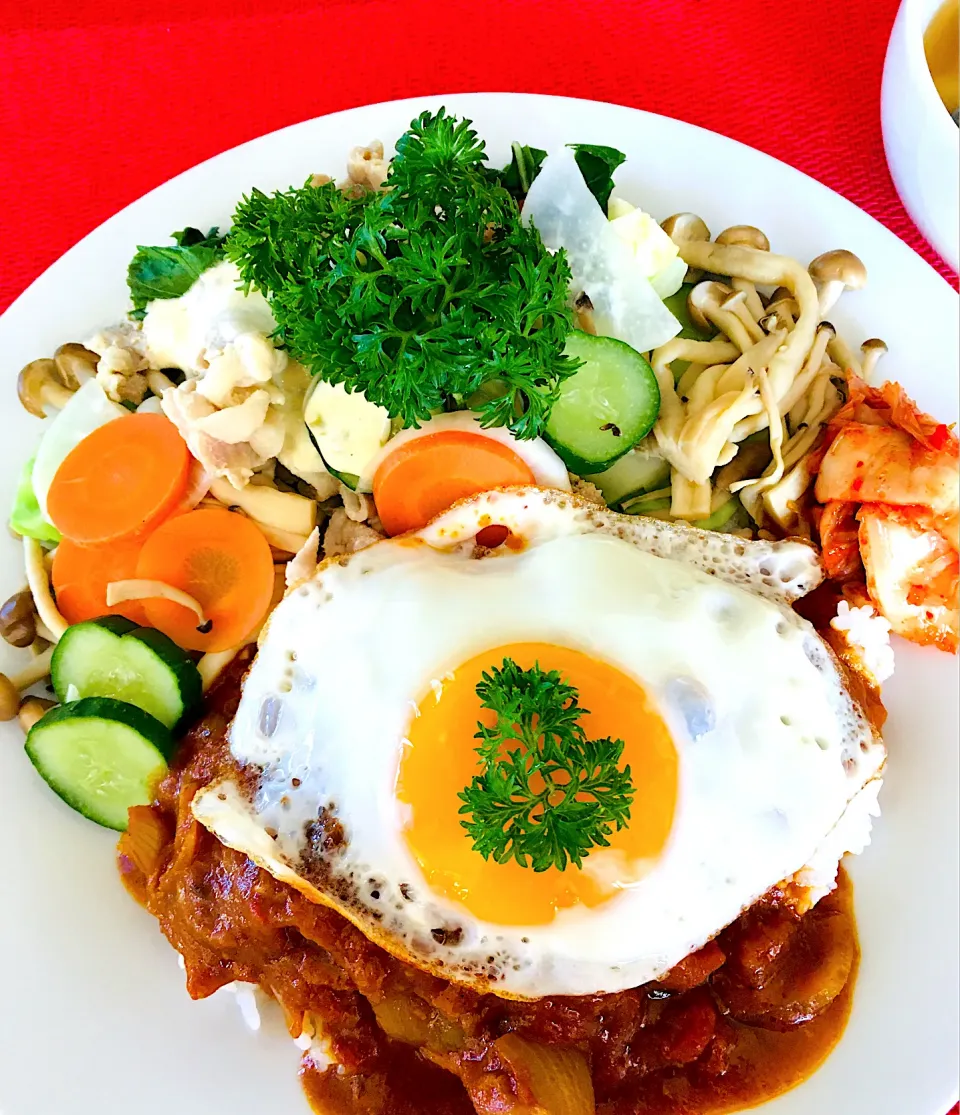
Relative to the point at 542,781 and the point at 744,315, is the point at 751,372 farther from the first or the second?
the point at 542,781

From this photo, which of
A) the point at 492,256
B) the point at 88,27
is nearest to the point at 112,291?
the point at 88,27

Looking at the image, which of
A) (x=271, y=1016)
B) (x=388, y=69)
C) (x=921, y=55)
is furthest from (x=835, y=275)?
(x=271, y=1016)

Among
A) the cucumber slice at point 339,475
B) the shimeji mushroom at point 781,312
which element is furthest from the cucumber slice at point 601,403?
the cucumber slice at point 339,475

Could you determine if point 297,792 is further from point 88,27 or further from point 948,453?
point 88,27

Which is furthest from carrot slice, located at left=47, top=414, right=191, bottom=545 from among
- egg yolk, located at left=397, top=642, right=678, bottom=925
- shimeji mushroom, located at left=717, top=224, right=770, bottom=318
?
shimeji mushroom, located at left=717, top=224, right=770, bottom=318

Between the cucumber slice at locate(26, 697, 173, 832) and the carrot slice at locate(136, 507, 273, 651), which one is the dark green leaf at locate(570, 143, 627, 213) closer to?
the carrot slice at locate(136, 507, 273, 651)

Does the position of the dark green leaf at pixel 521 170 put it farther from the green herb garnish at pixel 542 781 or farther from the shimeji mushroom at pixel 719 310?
the green herb garnish at pixel 542 781
